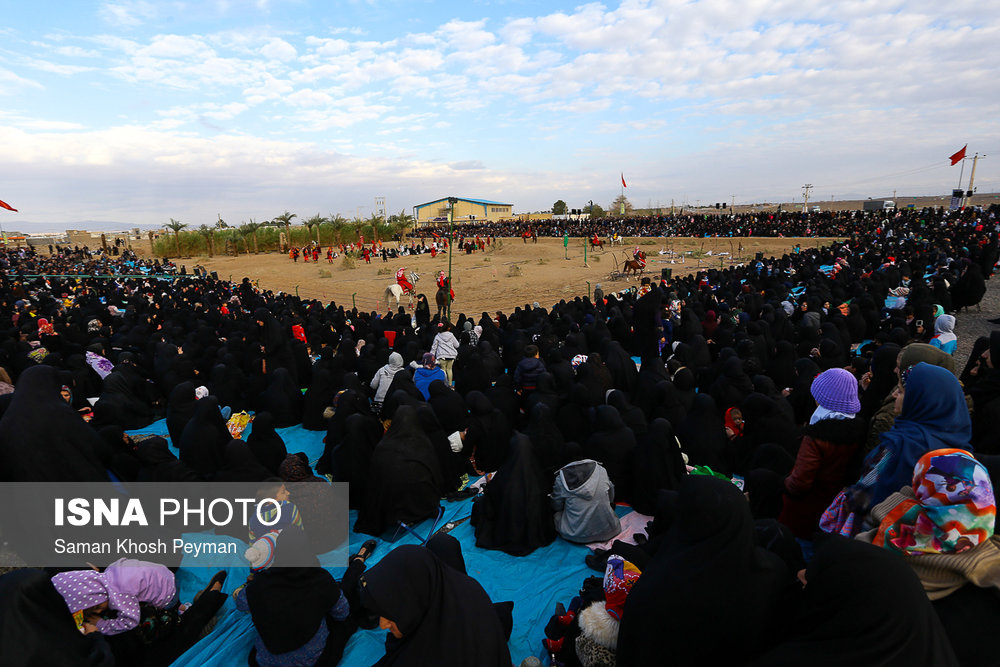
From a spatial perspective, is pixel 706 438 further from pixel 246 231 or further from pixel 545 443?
pixel 246 231

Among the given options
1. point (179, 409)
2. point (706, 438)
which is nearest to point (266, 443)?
point (179, 409)

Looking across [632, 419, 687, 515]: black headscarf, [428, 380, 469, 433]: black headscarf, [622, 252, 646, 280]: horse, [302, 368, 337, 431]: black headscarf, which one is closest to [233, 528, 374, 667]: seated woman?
[632, 419, 687, 515]: black headscarf

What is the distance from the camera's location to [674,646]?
2.16 m

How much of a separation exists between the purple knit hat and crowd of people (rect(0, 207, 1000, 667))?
13 millimetres

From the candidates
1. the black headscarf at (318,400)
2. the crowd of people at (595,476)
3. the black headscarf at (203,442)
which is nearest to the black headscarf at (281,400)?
the crowd of people at (595,476)

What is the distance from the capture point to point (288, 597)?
2.61 metres

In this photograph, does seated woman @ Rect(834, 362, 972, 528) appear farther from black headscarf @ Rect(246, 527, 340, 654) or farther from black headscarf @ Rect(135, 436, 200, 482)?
black headscarf @ Rect(135, 436, 200, 482)

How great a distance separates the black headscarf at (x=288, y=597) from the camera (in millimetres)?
2520

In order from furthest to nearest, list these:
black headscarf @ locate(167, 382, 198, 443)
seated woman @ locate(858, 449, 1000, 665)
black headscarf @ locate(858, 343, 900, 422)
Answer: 1. black headscarf @ locate(167, 382, 198, 443)
2. black headscarf @ locate(858, 343, 900, 422)
3. seated woman @ locate(858, 449, 1000, 665)

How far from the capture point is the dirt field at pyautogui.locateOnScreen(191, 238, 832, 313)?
759 inches

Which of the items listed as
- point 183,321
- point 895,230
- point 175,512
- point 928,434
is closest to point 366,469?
point 175,512

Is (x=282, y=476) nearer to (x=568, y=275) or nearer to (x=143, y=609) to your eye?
(x=143, y=609)

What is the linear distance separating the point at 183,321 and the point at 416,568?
1123 centimetres

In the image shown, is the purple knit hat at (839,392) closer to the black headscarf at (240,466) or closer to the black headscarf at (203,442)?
the black headscarf at (240,466)
